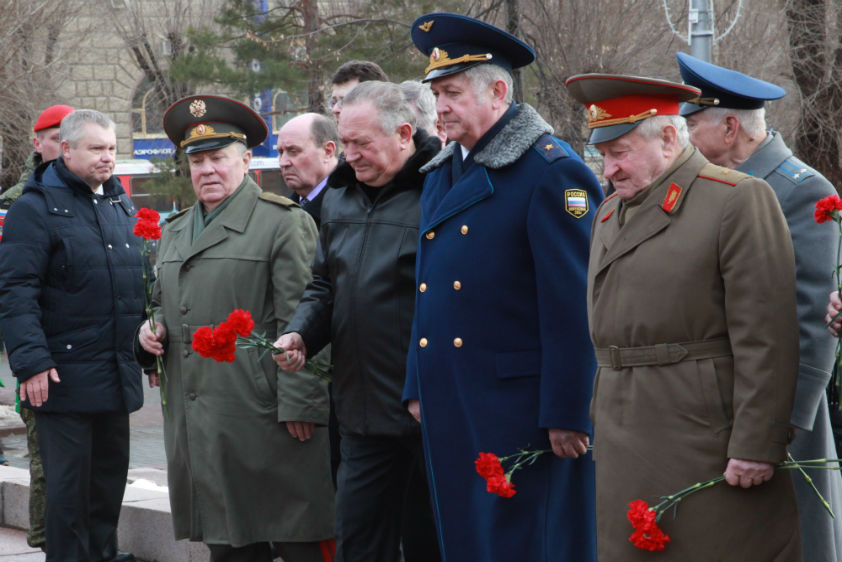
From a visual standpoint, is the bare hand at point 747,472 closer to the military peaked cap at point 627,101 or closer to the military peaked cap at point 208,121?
the military peaked cap at point 627,101

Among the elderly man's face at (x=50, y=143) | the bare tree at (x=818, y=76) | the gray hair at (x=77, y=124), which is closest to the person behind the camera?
the gray hair at (x=77, y=124)

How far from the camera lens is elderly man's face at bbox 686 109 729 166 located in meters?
4.22

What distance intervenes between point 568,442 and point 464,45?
1.35 metres

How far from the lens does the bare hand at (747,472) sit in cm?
326

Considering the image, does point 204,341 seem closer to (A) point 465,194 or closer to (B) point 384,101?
(A) point 465,194

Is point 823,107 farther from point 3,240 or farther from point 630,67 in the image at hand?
point 3,240

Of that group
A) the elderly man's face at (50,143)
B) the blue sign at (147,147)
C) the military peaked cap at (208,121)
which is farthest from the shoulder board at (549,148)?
the blue sign at (147,147)

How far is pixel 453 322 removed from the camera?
395 centimetres

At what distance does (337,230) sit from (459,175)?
642mm

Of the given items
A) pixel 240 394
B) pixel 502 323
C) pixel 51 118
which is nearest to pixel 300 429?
pixel 240 394

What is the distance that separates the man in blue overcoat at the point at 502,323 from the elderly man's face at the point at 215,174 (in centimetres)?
127

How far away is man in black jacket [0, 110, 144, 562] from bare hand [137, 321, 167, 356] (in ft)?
2.54

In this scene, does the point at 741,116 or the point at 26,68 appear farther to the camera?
the point at 26,68

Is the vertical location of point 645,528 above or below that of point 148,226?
below
